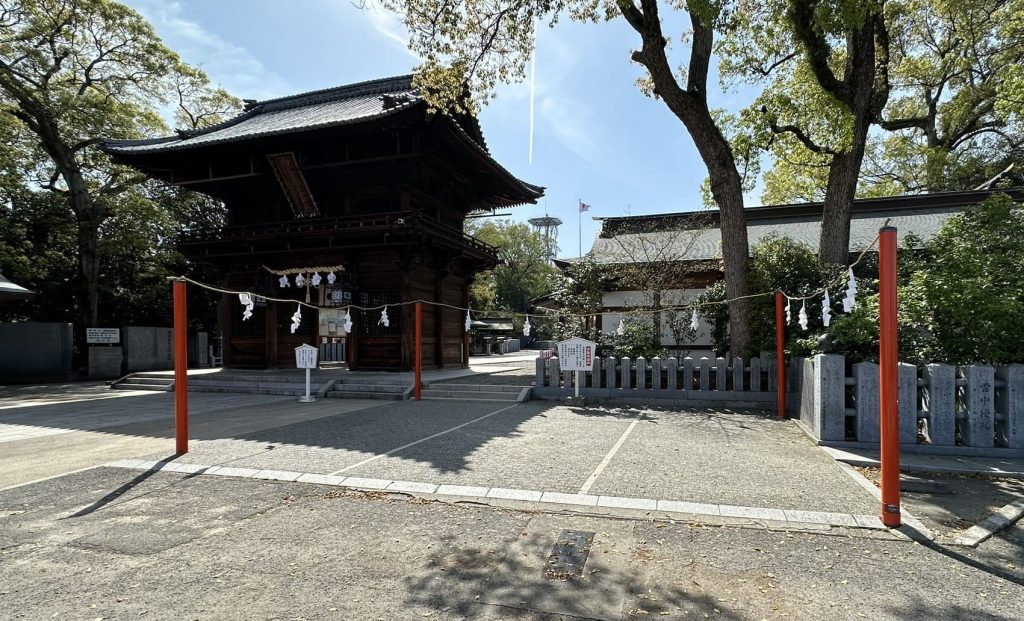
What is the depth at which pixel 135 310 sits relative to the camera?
77.0 ft

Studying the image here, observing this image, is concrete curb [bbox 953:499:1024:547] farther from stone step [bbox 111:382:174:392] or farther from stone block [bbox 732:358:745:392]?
stone step [bbox 111:382:174:392]

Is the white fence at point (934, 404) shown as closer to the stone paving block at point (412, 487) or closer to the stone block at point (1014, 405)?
the stone block at point (1014, 405)

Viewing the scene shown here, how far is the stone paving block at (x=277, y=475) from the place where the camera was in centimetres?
525

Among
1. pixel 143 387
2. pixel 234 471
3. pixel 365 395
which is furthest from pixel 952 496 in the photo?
pixel 143 387

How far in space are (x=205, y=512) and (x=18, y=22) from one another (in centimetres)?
2448

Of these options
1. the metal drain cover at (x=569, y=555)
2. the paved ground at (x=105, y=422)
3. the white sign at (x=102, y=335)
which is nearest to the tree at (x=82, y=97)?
the white sign at (x=102, y=335)

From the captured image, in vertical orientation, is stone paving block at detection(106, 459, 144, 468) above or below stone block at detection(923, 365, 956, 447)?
below

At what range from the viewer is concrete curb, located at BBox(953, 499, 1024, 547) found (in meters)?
3.56

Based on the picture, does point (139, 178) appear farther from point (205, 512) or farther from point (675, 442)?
point (675, 442)

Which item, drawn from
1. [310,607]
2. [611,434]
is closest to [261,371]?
[611,434]

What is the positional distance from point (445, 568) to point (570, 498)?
1.64 meters

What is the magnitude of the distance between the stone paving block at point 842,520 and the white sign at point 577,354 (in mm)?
6326

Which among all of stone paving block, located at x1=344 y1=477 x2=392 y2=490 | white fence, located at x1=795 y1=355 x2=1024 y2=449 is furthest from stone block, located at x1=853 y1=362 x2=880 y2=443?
stone paving block, located at x1=344 y1=477 x2=392 y2=490

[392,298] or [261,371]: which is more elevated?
[392,298]
